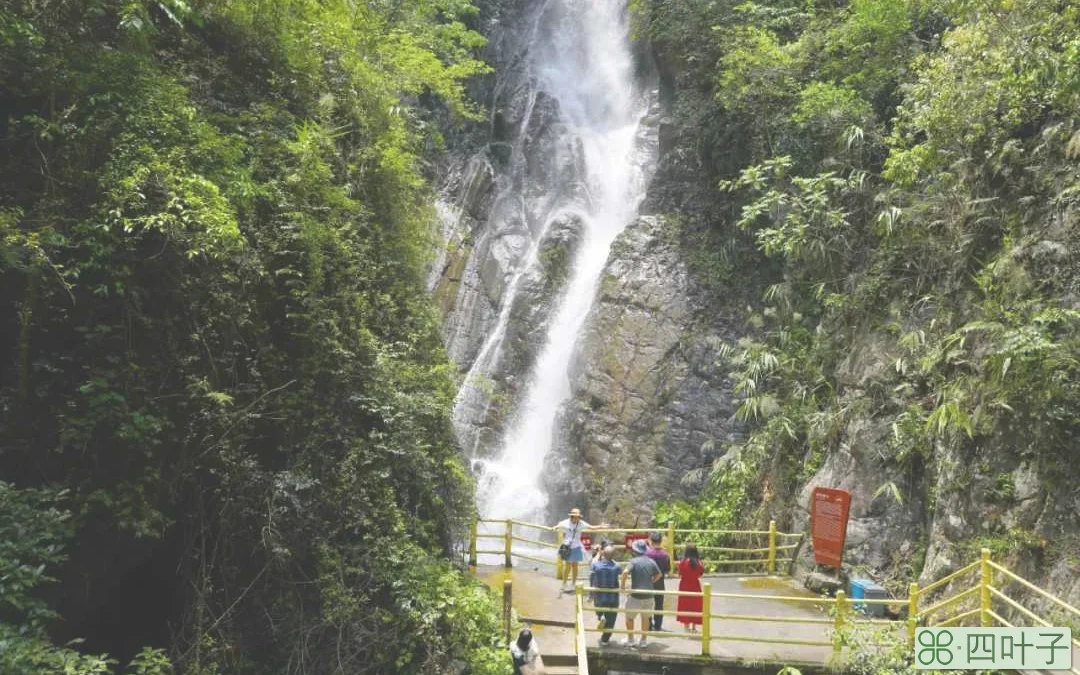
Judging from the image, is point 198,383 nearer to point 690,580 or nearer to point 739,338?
point 690,580

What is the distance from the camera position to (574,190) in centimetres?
2725

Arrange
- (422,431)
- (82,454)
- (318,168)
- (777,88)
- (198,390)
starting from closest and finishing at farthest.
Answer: (82,454) < (198,390) < (318,168) < (422,431) < (777,88)

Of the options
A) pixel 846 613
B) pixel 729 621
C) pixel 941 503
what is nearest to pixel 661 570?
pixel 729 621

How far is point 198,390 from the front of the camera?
715 cm

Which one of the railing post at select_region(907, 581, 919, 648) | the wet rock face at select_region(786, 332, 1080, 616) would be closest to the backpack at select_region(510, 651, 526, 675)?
the railing post at select_region(907, 581, 919, 648)

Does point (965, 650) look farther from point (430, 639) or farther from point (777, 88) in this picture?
point (777, 88)

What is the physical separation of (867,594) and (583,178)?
19.7m

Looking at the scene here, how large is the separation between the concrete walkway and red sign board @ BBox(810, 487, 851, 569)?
800 millimetres

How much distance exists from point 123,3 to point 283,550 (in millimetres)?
5971

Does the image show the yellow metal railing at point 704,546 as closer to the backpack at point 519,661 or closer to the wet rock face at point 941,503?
the wet rock face at point 941,503

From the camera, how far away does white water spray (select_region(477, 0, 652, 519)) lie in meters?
20.8

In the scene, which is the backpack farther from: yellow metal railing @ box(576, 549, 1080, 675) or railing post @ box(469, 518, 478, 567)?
railing post @ box(469, 518, 478, 567)

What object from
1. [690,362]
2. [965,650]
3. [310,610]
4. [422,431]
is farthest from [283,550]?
[690,362]

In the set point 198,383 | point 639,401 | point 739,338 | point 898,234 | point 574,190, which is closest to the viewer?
point 198,383
